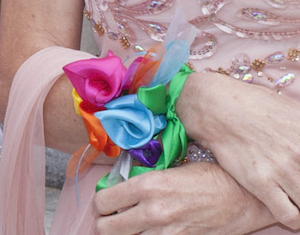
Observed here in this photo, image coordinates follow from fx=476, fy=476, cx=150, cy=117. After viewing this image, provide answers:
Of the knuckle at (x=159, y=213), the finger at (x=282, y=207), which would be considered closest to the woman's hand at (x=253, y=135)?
the finger at (x=282, y=207)

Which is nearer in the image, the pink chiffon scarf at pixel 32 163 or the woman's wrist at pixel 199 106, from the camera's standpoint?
the woman's wrist at pixel 199 106

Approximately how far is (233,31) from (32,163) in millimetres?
398

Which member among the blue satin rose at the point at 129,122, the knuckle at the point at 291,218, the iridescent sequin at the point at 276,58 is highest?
the iridescent sequin at the point at 276,58

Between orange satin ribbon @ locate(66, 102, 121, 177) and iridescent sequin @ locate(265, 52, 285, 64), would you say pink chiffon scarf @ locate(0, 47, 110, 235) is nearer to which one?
orange satin ribbon @ locate(66, 102, 121, 177)

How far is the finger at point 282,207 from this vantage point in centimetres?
63

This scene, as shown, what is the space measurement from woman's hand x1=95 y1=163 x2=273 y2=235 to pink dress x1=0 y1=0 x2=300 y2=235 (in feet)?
0.32

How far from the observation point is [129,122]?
70 cm

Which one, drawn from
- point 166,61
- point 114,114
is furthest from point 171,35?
point 114,114

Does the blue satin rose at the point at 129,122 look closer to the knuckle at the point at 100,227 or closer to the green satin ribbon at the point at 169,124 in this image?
the green satin ribbon at the point at 169,124

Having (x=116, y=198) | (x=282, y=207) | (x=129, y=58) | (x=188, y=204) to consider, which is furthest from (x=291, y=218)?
(x=129, y=58)

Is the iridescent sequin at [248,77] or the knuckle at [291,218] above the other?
the iridescent sequin at [248,77]

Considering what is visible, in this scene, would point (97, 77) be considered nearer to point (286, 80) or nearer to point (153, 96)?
point (153, 96)

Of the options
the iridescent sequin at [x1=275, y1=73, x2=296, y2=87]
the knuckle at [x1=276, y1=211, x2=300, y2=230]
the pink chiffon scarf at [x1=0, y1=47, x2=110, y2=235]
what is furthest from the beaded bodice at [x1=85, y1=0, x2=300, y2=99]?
the knuckle at [x1=276, y1=211, x2=300, y2=230]

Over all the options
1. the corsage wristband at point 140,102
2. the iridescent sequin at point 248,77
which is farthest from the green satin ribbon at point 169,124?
the iridescent sequin at point 248,77
